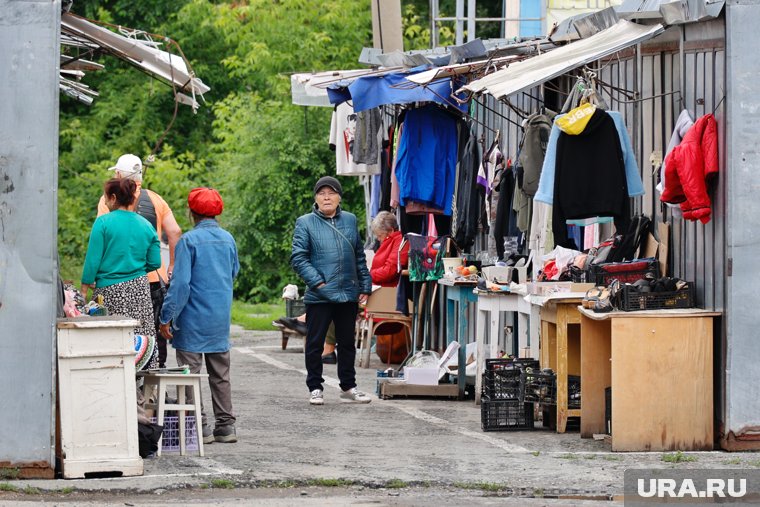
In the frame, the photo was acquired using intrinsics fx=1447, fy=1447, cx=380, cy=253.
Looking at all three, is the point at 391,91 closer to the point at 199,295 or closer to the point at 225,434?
the point at 199,295

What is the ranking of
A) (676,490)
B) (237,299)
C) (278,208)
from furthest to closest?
(237,299) → (278,208) → (676,490)

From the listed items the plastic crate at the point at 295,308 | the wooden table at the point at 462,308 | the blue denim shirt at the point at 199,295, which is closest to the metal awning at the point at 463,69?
the wooden table at the point at 462,308

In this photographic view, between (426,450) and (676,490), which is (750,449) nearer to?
(676,490)

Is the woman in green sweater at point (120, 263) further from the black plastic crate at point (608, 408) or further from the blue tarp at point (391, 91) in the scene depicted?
the blue tarp at point (391, 91)

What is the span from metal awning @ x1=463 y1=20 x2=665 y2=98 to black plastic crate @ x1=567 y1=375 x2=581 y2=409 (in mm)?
2310

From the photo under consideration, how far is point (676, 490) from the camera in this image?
8742 millimetres

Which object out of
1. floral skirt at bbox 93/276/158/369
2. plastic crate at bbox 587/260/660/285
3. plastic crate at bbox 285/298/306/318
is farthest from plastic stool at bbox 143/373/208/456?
plastic crate at bbox 285/298/306/318

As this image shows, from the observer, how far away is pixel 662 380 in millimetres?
10133

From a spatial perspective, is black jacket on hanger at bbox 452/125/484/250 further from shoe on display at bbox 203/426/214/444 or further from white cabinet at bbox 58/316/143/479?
white cabinet at bbox 58/316/143/479

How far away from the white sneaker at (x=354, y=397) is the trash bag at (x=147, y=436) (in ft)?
12.4

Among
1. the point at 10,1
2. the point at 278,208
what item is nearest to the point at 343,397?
the point at 10,1

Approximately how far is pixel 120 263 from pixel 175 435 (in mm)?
1326

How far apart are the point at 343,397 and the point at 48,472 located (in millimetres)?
4818

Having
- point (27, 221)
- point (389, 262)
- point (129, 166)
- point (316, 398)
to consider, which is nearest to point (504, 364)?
point (316, 398)
